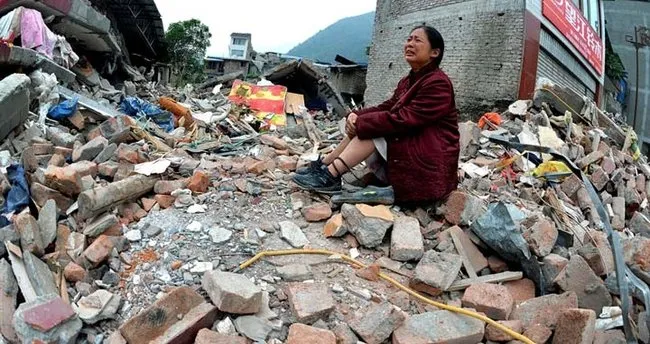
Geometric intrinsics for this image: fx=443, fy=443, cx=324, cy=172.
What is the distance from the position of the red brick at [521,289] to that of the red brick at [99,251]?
2163 millimetres

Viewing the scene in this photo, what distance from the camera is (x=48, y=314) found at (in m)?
1.82

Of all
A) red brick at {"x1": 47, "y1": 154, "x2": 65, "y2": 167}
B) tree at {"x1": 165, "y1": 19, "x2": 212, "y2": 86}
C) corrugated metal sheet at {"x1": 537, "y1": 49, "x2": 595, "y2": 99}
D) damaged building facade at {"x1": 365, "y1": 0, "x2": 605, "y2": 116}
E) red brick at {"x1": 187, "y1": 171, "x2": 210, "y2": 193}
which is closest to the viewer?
red brick at {"x1": 187, "y1": 171, "x2": 210, "y2": 193}

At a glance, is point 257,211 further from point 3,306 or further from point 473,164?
point 473,164

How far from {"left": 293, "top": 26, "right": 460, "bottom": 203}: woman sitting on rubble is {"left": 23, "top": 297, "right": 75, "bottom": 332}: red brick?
5.00ft

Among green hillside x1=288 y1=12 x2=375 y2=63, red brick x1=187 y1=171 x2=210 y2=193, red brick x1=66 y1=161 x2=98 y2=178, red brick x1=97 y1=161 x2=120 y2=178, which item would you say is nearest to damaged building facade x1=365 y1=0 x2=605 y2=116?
red brick x1=187 y1=171 x2=210 y2=193

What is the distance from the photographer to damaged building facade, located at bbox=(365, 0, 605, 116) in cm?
852

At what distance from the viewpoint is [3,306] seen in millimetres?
2008

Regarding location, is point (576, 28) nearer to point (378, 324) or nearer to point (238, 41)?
point (378, 324)

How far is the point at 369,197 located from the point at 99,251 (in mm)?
1564

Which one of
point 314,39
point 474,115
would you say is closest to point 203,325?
point 474,115

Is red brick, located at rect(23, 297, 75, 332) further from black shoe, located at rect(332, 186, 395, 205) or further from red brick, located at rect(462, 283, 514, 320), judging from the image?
red brick, located at rect(462, 283, 514, 320)

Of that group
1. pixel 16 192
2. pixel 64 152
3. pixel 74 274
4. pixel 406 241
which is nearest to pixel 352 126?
pixel 406 241

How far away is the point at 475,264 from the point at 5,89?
3.86m

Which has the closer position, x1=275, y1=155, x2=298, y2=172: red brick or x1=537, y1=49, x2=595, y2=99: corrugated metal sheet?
x1=275, y1=155, x2=298, y2=172: red brick
